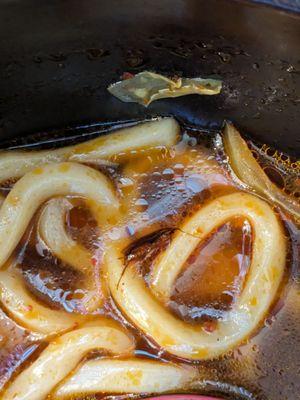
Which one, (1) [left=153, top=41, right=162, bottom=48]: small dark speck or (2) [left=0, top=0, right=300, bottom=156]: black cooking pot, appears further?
(1) [left=153, top=41, right=162, bottom=48]: small dark speck

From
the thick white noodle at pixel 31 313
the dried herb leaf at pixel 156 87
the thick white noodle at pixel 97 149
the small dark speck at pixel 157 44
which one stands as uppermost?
the small dark speck at pixel 157 44

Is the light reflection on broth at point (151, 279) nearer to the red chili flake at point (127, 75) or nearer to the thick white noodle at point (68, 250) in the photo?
the thick white noodle at point (68, 250)

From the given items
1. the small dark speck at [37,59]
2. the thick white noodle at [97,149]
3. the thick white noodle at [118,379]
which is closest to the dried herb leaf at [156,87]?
the thick white noodle at [97,149]

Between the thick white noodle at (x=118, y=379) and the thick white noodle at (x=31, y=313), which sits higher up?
the thick white noodle at (x=31, y=313)

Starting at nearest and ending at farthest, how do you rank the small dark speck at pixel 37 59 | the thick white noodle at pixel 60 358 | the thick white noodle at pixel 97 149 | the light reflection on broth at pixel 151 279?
the thick white noodle at pixel 60 358 → the light reflection on broth at pixel 151 279 → the small dark speck at pixel 37 59 → the thick white noodle at pixel 97 149

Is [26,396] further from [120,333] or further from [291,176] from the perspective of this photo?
[291,176]

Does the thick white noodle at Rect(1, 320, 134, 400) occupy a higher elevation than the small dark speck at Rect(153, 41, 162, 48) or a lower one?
lower

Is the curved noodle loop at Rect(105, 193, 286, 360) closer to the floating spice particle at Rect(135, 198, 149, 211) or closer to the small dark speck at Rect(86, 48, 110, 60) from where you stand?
the floating spice particle at Rect(135, 198, 149, 211)

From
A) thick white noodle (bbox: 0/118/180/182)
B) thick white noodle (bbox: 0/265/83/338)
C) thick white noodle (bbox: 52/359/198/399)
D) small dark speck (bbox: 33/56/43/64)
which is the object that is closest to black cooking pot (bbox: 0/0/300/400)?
small dark speck (bbox: 33/56/43/64)
